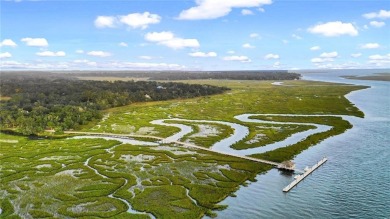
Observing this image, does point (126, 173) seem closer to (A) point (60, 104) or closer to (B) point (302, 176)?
(B) point (302, 176)

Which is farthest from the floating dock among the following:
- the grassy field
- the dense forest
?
the dense forest

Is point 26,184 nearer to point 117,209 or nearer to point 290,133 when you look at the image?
point 117,209

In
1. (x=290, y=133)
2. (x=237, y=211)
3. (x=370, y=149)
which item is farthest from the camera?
(x=290, y=133)

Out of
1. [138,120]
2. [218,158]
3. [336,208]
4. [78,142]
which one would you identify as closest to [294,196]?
[336,208]

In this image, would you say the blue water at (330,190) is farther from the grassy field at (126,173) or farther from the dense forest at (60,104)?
the dense forest at (60,104)

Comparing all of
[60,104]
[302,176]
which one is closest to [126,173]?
[302,176]

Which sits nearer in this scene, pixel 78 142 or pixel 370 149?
pixel 370 149

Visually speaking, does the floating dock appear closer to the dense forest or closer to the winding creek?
the winding creek

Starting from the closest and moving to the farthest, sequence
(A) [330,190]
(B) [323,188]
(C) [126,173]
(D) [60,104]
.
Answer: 1. (A) [330,190]
2. (B) [323,188]
3. (C) [126,173]
4. (D) [60,104]
